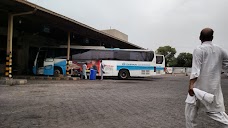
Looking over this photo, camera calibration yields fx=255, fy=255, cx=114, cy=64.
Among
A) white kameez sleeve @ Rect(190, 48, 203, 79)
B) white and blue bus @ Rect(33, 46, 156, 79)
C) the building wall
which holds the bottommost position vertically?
white kameez sleeve @ Rect(190, 48, 203, 79)

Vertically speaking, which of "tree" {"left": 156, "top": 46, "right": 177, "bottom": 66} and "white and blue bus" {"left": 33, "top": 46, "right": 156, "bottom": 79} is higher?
"tree" {"left": 156, "top": 46, "right": 177, "bottom": 66}

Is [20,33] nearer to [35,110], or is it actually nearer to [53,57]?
[53,57]

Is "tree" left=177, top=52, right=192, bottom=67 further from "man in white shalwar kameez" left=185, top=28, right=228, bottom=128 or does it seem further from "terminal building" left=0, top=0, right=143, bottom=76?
"man in white shalwar kameez" left=185, top=28, right=228, bottom=128

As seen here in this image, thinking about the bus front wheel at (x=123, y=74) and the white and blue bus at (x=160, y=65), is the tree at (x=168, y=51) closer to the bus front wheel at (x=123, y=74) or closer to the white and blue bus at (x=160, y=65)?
the white and blue bus at (x=160, y=65)

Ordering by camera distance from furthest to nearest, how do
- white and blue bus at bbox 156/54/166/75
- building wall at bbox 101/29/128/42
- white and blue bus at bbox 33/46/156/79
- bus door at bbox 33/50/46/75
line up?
building wall at bbox 101/29/128/42
white and blue bus at bbox 156/54/166/75
white and blue bus at bbox 33/46/156/79
bus door at bbox 33/50/46/75

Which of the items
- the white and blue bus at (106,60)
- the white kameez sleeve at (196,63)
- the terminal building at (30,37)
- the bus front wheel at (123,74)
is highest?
the terminal building at (30,37)

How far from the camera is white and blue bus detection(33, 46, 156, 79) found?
2293 cm

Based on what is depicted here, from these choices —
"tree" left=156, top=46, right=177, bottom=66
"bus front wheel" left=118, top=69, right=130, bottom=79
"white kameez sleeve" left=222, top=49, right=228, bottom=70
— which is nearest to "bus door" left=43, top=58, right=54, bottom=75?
"bus front wheel" left=118, top=69, right=130, bottom=79

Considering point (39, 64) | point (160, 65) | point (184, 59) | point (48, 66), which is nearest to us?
point (48, 66)

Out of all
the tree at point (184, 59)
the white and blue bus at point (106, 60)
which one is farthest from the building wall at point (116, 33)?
the tree at point (184, 59)

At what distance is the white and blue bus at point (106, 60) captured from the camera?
75.2ft

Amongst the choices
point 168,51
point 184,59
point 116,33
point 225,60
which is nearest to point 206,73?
point 225,60

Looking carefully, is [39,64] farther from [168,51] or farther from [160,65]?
[168,51]

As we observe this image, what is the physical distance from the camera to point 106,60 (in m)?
23.5
